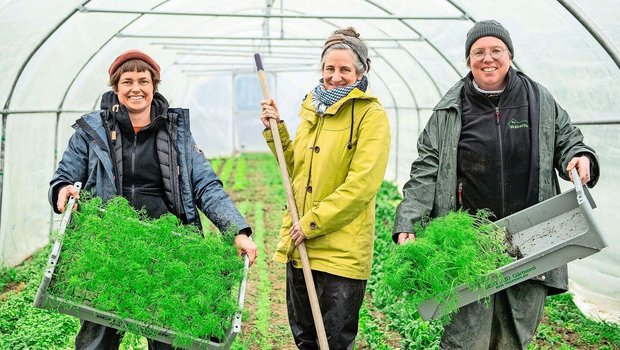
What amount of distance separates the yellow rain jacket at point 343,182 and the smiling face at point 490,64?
52 centimetres

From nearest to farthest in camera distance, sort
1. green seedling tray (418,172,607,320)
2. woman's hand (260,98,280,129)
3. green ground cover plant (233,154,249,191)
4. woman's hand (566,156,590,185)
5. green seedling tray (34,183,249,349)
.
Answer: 1. green seedling tray (34,183,249,349)
2. green seedling tray (418,172,607,320)
3. woman's hand (566,156,590,185)
4. woman's hand (260,98,280,129)
5. green ground cover plant (233,154,249,191)

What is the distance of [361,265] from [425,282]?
49 cm

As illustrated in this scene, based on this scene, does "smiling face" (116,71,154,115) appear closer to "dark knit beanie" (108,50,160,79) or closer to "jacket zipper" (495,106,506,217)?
"dark knit beanie" (108,50,160,79)

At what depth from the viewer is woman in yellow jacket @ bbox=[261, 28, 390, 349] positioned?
3.55 meters

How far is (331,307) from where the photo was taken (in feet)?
11.9

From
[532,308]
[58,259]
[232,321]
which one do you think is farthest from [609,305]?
[58,259]

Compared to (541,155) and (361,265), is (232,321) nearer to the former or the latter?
(361,265)

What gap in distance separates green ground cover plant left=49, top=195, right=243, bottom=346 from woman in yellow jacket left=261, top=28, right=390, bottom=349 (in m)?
0.47

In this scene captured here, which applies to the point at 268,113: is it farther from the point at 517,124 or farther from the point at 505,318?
the point at 505,318

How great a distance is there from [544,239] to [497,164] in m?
0.44

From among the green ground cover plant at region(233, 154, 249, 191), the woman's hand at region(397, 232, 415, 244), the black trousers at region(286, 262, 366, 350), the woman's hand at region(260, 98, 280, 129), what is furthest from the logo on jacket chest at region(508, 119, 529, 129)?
the green ground cover plant at region(233, 154, 249, 191)

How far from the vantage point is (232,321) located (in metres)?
3.04

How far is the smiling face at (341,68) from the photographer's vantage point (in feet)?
11.8

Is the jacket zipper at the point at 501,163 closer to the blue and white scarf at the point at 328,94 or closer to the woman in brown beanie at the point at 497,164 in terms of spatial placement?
the woman in brown beanie at the point at 497,164
